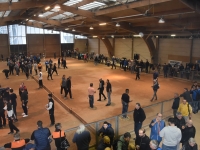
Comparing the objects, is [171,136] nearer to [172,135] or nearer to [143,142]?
[172,135]

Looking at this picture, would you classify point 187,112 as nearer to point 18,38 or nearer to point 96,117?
point 96,117

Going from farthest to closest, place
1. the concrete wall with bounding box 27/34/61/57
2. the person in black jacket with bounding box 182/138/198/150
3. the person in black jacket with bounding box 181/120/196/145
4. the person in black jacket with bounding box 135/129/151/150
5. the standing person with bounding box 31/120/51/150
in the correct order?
1. the concrete wall with bounding box 27/34/61/57
2. the person in black jacket with bounding box 181/120/196/145
3. the standing person with bounding box 31/120/51/150
4. the person in black jacket with bounding box 135/129/151/150
5. the person in black jacket with bounding box 182/138/198/150

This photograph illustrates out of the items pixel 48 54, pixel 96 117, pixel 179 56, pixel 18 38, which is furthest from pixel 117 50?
pixel 96 117

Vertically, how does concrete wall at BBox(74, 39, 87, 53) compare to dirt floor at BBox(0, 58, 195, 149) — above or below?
above

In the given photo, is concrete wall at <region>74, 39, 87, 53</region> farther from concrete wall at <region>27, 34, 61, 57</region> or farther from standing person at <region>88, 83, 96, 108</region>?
standing person at <region>88, 83, 96, 108</region>

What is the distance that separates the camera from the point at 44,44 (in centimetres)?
3706

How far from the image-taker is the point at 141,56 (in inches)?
1038

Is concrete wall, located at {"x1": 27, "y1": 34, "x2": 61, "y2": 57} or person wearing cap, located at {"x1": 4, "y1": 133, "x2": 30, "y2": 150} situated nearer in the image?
person wearing cap, located at {"x1": 4, "y1": 133, "x2": 30, "y2": 150}

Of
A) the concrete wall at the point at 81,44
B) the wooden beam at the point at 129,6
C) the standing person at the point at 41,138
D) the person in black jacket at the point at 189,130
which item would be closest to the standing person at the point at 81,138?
the standing person at the point at 41,138

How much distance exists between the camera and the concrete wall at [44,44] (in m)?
35.7

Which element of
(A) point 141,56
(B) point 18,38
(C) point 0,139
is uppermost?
(B) point 18,38

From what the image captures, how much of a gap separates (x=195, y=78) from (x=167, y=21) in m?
5.80

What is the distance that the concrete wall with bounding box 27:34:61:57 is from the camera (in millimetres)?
35656

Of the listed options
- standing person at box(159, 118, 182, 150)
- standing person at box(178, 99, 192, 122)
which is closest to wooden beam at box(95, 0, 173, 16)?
standing person at box(178, 99, 192, 122)
